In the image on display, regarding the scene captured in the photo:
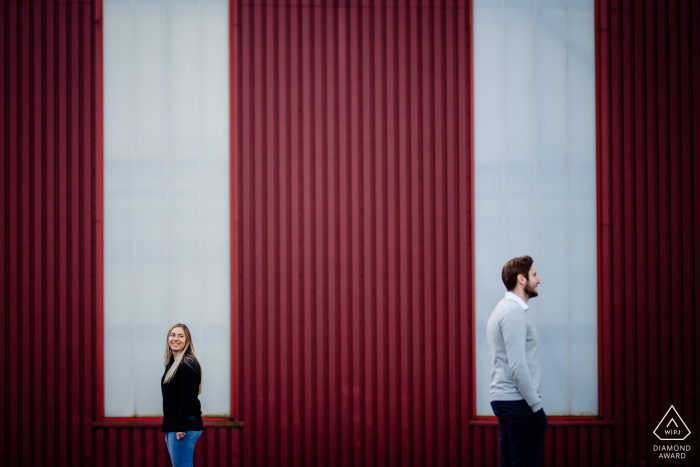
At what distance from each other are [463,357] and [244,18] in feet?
14.0

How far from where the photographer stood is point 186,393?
4.03 m

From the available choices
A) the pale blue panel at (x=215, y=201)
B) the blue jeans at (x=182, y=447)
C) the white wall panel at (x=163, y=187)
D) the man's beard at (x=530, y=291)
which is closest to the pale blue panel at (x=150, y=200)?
the white wall panel at (x=163, y=187)

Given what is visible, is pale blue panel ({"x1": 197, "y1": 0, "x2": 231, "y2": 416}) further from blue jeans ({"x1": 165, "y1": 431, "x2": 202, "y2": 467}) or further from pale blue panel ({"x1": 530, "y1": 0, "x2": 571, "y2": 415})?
pale blue panel ({"x1": 530, "y1": 0, "x2": 571, "y2": 415})

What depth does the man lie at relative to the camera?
11.3 ft

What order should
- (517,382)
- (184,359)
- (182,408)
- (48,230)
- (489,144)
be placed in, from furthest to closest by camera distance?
1. (489,144)
2. (48,230)
3. (184,359)
4. (182,408)
5. (517,382)

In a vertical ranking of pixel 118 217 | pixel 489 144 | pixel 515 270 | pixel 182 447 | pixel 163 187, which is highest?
pixel 489 144

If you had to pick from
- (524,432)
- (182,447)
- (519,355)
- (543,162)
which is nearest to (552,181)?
(543,162)

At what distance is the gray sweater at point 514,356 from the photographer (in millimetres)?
3441

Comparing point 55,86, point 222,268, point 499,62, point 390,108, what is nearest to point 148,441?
point 222,268

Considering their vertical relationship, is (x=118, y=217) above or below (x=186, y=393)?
above

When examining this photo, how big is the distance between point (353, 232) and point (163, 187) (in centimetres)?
210

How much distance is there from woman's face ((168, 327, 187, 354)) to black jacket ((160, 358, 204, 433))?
18 cm

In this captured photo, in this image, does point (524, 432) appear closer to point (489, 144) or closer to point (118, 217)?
point (489, 144)

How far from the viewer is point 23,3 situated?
5.23 m
